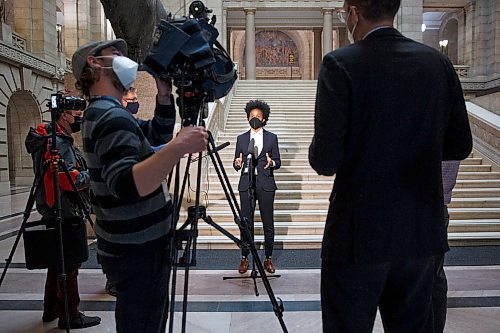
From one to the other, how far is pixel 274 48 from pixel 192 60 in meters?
30.9

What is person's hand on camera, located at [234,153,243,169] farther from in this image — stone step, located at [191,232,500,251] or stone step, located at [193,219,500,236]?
stone step, located at [193,219,500,236]

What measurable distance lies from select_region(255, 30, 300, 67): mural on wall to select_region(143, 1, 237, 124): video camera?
30.0m

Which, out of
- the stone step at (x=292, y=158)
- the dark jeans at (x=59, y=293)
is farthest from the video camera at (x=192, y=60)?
the stone step at (x=292, y=158)

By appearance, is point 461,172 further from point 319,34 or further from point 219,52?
point 319,34

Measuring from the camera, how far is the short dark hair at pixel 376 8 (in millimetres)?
1554

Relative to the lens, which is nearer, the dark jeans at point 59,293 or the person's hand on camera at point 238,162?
the dark jeans at point 59,293

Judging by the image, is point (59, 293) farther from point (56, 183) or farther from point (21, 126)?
point (21, 126)

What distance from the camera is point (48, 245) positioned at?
124 inches

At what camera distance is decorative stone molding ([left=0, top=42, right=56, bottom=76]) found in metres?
13.1

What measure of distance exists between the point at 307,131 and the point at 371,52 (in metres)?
9.69

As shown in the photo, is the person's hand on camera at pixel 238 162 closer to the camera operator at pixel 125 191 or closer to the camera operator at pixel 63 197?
the camera operator at pixel 63 197

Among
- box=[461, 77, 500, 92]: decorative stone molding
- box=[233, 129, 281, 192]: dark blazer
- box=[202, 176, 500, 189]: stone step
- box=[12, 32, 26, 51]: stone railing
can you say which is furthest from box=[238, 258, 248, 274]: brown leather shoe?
box=[461, 77, 500, 92]: decorative stone molding

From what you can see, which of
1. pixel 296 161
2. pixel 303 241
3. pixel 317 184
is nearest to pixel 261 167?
pixel 303 241

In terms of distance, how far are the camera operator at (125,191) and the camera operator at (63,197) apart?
5.46ft
